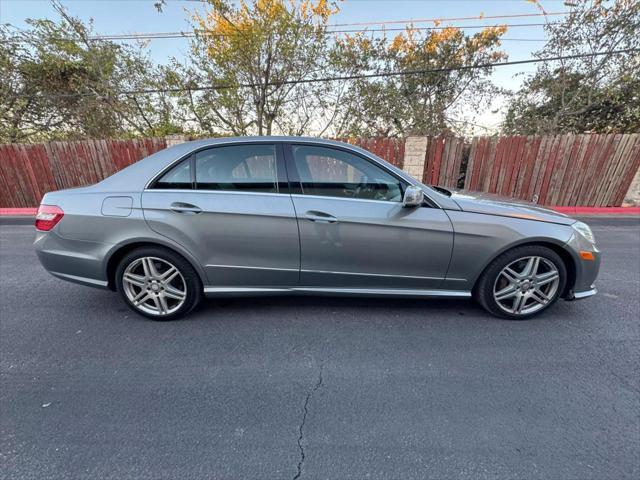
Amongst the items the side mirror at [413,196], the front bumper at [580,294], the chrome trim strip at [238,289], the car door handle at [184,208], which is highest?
the side mirror at [413,196]

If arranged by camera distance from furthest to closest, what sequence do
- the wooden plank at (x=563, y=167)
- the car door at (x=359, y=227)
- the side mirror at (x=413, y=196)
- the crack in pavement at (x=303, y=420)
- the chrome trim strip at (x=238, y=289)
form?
the wooden plank at (x=563, y=167) < the chrome trim strip at (x=238, y=289) < the car door at (x=359, y=227) < the side mirror at (x=413, y=196) < the crack in pavement at (x=303, y=420)

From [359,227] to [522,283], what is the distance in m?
1.58

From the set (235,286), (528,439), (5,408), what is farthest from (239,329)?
(528,439)

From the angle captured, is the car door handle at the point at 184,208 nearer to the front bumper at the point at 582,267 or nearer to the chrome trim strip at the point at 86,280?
the chrome trim strip at the point at 86,280

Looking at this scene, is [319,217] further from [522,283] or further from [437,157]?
[437,157]

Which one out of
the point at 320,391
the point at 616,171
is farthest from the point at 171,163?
the point at 616,171

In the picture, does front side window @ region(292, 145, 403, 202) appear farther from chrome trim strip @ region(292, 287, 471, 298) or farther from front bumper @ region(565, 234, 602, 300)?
front bumper @ region(565, 234, 602, 300)

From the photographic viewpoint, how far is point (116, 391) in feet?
6.33

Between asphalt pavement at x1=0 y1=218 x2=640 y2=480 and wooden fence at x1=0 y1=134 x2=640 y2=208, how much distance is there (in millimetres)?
6406

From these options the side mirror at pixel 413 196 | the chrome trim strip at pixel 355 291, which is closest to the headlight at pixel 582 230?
the chrome trim strip at pixel 355 291

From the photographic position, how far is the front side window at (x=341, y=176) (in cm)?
255

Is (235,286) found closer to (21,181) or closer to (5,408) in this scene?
(5,408)

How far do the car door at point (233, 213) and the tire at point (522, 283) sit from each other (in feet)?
5.77

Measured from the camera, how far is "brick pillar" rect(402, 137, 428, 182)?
8.52 meters
